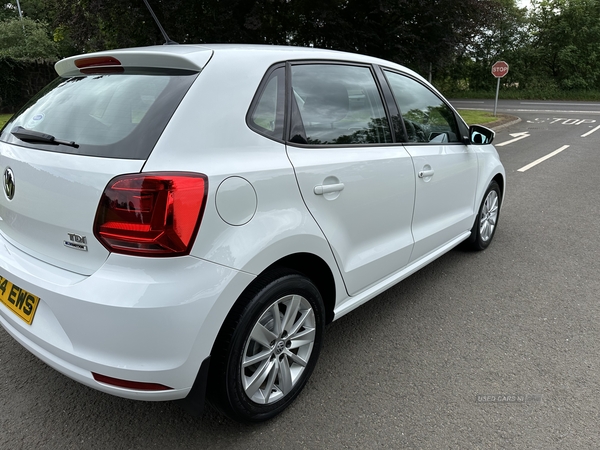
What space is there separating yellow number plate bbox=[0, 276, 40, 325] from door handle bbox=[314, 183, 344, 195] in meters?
1.27

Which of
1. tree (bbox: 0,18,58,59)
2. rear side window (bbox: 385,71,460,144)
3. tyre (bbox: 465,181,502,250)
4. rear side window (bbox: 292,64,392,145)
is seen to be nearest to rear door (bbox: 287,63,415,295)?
rear side window (bbox: 292,64,392,145)

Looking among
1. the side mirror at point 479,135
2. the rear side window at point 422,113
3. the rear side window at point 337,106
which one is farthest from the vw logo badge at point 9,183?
the side mirror at point 479,135

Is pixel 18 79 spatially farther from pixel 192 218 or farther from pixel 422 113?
pixel 192 218

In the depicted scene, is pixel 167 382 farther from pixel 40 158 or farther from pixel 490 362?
pixel 490 362

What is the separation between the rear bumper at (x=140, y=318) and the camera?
1.61m

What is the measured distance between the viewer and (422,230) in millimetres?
3084

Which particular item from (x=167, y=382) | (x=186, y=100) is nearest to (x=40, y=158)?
(x=186, y=100)

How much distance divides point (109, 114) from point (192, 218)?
24.9 inches

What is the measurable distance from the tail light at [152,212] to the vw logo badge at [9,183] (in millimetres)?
672

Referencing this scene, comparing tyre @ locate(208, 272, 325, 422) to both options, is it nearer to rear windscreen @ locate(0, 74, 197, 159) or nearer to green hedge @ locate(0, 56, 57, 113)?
rear windscreen @ locate(0, 74, 197, 159)

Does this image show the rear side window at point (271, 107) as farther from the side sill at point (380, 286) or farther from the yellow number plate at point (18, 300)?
the yellow number plate at point (18, 300)

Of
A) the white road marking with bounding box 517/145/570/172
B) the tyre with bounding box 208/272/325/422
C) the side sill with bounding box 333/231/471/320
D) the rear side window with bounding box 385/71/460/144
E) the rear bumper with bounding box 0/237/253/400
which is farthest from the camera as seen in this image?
the white road marking with bounding box 517/145/570/172

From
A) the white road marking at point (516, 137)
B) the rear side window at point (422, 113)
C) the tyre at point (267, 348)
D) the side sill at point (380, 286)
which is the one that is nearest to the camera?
the tyre at point (267, 348)

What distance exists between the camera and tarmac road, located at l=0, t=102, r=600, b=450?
6.77ft
